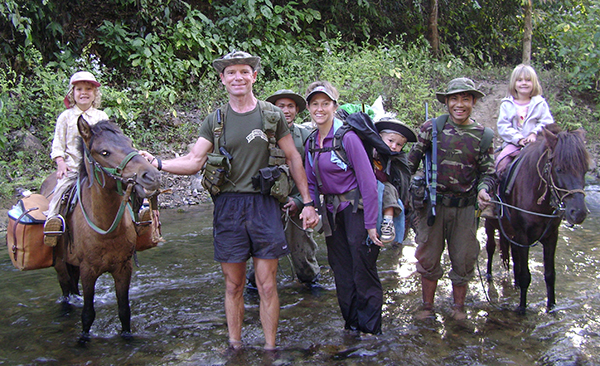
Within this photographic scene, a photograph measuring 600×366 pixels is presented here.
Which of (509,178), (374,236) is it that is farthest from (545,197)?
(374,236)

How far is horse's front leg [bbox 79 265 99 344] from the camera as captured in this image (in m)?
4.79

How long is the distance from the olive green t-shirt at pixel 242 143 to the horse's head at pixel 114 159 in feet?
2.02

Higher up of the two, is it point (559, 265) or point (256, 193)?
point (256, 193)

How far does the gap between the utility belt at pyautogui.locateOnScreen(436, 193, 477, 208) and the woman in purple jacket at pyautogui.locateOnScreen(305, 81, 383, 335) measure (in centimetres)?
108

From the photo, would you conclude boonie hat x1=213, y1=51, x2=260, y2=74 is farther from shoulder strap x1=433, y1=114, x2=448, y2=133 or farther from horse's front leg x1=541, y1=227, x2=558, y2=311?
horse's front leg x1=541, y1=227, x2=558, y2=311

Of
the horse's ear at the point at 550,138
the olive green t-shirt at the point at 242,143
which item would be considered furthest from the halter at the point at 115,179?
the horse's ear at the point at 550,138

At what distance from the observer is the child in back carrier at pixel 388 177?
4422mm

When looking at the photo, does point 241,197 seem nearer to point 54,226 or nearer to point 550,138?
point 54,226

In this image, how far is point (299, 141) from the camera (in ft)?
19.3

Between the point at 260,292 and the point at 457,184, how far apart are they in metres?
2.34

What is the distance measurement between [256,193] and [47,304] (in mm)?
3562

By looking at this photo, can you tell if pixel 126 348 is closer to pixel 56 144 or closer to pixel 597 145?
pixel 56 144

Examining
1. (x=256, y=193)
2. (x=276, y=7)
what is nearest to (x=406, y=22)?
(x=276, y=7)

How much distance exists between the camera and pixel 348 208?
15.0ft
